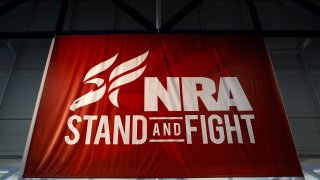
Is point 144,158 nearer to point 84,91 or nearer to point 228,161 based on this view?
point 228,161

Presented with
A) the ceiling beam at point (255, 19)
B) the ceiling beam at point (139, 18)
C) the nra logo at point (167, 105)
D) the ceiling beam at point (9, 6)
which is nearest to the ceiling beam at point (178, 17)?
the ceiling beam at point (139, 18)

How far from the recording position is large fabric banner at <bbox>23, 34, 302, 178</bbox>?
4402 mm

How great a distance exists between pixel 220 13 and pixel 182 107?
15.9ft

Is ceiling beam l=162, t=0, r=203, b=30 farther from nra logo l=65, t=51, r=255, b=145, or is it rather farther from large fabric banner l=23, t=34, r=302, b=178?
nra logo l=65, t=51, r=255, b=145

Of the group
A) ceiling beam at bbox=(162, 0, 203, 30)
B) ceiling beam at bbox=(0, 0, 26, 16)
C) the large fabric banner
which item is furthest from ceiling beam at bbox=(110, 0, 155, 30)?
ceiling beam at bbox=(0, 0, 26, 16)

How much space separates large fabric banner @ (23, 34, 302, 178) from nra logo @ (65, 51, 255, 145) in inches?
0.7

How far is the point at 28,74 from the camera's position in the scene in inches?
300

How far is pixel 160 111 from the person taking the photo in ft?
16.3

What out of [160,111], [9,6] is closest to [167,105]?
[160,111]

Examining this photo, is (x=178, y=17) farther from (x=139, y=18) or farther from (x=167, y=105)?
(x=167, y=105)

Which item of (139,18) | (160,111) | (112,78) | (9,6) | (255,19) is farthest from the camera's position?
(9,6)

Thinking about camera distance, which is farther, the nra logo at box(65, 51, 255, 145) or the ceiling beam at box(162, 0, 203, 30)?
the ceiling beam at box(162, 0, 203, 30)

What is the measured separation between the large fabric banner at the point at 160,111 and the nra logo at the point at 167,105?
0.7 inches

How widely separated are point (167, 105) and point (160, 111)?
183 millimetres
